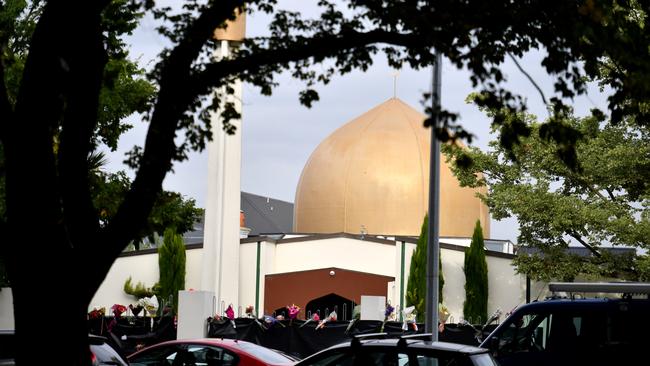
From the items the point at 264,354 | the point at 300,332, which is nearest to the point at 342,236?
the point at 300,332

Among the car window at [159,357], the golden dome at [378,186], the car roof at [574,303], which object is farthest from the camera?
the golden dome at [378,186]

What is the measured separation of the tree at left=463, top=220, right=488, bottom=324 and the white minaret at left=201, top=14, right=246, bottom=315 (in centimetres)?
843

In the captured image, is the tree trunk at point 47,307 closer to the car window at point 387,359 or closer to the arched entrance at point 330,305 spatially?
the car window at point 387,359

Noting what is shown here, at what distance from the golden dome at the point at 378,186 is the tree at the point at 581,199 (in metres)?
15.8

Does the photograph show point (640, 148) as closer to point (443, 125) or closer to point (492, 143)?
point (492, 143)

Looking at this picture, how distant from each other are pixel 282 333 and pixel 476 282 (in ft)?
54.2

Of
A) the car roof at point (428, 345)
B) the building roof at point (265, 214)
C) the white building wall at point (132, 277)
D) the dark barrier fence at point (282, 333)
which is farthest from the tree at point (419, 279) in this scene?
the building roof at point (265, 214)

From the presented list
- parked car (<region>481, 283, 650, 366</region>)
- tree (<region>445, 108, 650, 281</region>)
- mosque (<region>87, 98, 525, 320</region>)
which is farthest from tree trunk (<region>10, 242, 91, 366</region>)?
mosque (<region>87, 98, 525, 320</region>)

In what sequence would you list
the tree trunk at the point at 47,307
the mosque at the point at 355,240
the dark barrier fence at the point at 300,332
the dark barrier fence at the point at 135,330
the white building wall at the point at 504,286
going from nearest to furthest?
the tree trunk at the point at 47,307 < the dark barrier fence at the point at 300,332 < the dark barrier fence at the point at 135,330 < the white building wall at the point at 504,286 < the mosque at the point at 355,240

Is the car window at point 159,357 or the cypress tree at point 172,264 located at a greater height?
the cypress tree at point 172,264

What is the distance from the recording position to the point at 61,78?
9031 millimetres

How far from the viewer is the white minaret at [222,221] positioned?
4216 centimetres

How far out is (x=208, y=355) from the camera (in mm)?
17812

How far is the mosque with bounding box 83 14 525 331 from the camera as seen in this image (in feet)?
140
